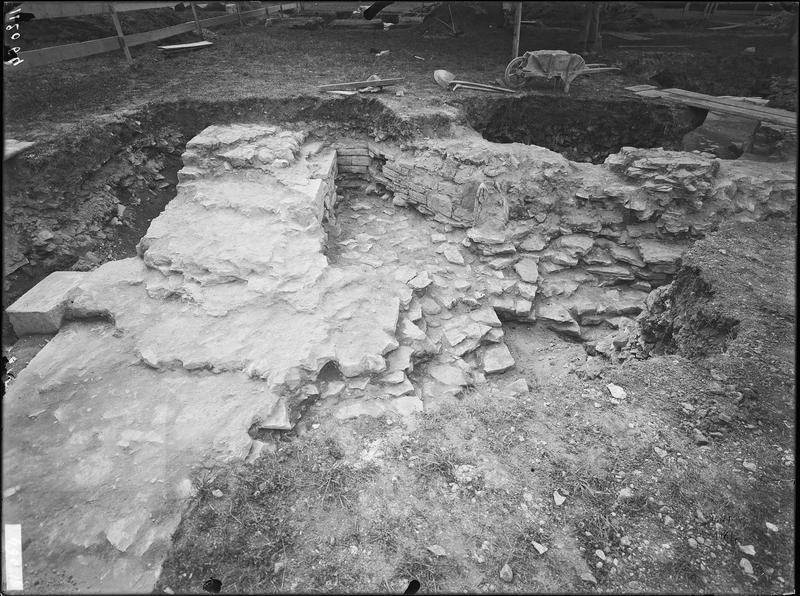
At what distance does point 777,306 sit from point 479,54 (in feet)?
30.0

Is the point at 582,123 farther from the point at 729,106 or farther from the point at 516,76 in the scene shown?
the point at 729,106

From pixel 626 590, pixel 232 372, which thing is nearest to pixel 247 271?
pixel 232 372

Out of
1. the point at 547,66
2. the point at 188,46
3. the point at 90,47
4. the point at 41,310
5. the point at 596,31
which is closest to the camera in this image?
the point at 41,310

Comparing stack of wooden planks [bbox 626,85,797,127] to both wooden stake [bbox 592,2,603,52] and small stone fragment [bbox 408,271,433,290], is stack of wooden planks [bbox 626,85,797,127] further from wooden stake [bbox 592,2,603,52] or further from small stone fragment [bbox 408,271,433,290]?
small stone fragment [bbox 408,271,433,290]

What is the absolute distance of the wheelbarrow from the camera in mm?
7871

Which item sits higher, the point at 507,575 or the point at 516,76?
the point at 516,76

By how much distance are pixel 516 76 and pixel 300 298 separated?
662 cm

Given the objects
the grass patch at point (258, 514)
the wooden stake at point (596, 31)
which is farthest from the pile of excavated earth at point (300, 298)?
the wooden stake at point (596, 31)

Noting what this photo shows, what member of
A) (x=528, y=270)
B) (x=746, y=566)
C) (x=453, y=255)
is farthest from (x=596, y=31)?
(x=746, y=566)

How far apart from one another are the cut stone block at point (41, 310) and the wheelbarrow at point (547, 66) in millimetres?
7746

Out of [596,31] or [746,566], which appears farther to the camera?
[596,31]

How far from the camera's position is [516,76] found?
8469 millimetres

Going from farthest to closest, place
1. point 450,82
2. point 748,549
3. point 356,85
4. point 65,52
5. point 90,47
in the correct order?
1. point 450,82
2. point 90,47
3. point 356,85
4. point 65,52
5. point 748,549

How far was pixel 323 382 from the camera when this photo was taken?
4.02 metres
